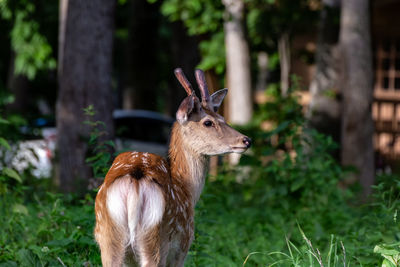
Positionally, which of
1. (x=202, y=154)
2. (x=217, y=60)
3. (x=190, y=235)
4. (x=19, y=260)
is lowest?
(x=19, y=260)

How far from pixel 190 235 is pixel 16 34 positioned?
12986 millimetres

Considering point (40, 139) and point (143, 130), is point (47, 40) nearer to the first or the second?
point (143, 130)

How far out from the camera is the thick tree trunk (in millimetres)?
11805

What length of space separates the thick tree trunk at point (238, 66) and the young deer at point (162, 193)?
283 inches

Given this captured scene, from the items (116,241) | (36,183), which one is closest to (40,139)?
(36,183)

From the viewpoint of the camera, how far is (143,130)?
1436cm

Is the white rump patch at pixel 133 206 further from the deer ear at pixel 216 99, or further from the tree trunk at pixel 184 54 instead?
the tree trunk at pixel 184 54

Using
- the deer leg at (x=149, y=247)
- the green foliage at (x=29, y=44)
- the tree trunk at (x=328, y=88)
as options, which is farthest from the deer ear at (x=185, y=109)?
the green foliage at (x=29, y=44)

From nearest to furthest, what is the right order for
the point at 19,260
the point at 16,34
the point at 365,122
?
1. the point at 19,260
2. the point at 365,122
3. the point at 16,34

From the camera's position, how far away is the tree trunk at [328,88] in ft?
32.0

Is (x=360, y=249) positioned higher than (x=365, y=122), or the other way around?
(x=365, y=122)

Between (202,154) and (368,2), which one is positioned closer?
(202,154)

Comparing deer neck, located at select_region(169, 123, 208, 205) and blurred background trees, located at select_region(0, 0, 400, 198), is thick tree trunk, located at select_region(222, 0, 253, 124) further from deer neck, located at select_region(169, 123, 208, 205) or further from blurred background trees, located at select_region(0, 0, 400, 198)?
deer neck, located at select_region(169, 123, 208, 205)

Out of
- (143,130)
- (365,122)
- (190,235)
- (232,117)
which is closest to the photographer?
(190,235)
